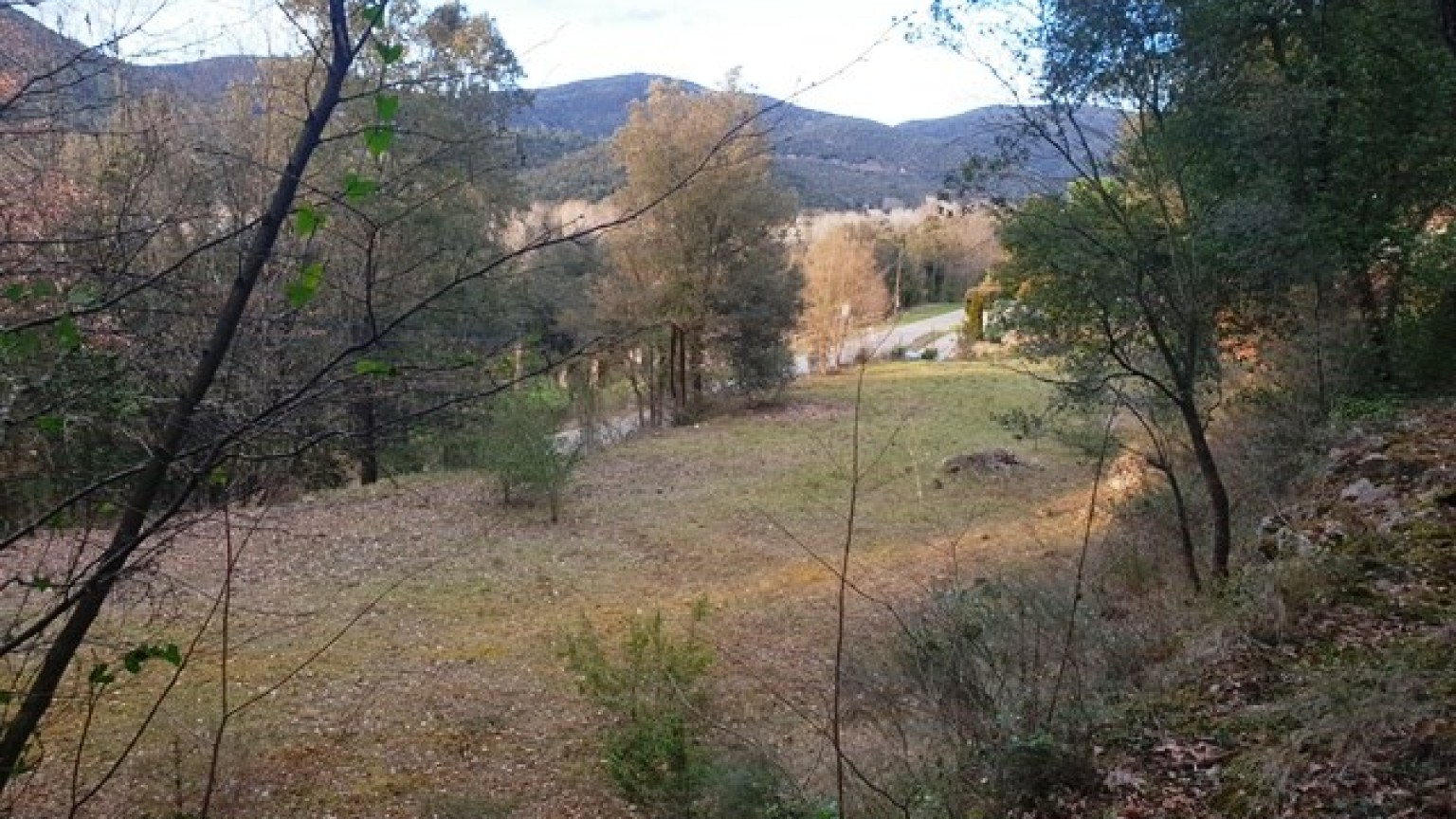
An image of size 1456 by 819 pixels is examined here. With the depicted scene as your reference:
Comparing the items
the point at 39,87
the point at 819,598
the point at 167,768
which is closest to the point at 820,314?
the point at 819,598

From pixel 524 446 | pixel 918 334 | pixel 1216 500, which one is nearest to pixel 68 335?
pixel 1216 500

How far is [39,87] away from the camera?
7.14 feet

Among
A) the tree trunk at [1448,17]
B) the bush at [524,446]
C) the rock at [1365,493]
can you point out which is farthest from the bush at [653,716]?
the bush at [524,446]

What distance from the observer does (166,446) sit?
66.9 inches

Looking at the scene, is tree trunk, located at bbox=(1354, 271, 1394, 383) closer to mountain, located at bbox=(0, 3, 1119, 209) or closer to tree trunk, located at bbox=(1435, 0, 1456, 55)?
mountain, located at bbox=(0, 3, 1119, 209)

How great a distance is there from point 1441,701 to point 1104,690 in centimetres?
139

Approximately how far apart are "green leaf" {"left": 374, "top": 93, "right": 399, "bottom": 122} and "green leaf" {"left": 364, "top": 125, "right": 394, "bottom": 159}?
19 millimetres

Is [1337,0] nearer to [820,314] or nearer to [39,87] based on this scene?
[39,87]

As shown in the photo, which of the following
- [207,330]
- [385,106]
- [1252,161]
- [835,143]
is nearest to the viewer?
[385,106]

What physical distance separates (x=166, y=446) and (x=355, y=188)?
2.22ft

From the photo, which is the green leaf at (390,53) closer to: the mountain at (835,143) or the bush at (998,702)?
the mountain at (835,143)

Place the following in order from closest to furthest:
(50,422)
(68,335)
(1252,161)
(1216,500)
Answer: (68,335) < (50,422) < (1216,500) < (1252,161)

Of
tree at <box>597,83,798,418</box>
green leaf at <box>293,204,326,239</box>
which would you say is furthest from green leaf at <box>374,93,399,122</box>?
tree at <box>597,83,798,418</box>

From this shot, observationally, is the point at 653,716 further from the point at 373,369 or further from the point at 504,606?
the point at 373,369
